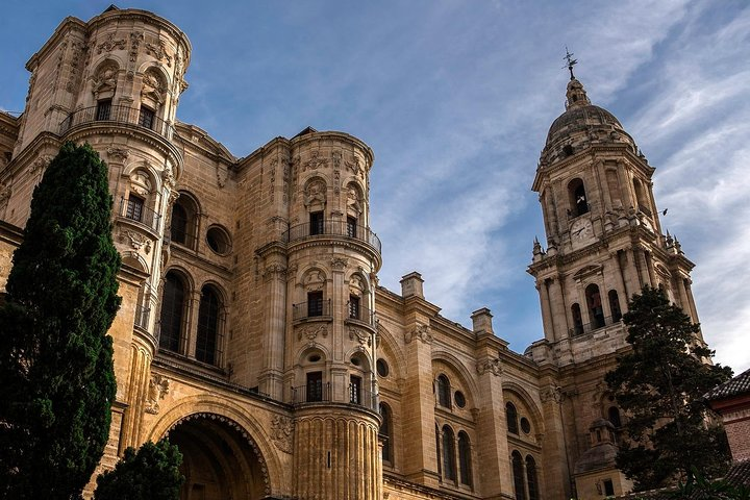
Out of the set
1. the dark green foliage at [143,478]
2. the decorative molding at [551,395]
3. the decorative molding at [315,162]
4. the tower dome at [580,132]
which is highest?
the tower dome at [580,132]

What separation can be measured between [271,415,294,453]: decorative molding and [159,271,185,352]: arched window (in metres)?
5.51

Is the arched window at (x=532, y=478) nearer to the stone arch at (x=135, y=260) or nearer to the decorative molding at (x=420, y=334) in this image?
the decorative molding at (x=420, y=334)

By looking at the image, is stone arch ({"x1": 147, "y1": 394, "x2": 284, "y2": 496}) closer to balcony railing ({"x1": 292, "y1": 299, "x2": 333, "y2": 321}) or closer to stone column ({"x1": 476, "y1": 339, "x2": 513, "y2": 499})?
balcony railing ({"x1": 292, "y1": 299, "x2": 333, "y2": 321})

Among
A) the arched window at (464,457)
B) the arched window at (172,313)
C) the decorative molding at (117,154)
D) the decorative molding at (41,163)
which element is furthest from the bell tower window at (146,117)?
the arched window at (464,457)

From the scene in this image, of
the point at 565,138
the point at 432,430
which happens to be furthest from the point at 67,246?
the point at 565,138

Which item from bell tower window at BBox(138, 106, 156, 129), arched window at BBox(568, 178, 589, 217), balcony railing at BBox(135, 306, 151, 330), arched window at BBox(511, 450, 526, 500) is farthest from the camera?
arched window at BBox(568, 178, 589, 217)

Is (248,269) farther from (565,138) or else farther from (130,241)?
(565,138)

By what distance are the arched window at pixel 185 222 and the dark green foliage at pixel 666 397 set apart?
19393 millimetres

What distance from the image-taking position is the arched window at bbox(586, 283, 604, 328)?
2104 inches

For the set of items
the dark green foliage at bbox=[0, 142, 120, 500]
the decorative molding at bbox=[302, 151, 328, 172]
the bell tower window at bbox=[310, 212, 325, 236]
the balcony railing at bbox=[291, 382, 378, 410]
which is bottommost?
the dark green foliage at bbox=[0, 142, 120, 500]

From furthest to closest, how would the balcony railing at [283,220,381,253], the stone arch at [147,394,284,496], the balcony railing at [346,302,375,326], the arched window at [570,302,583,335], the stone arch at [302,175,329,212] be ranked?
the arched window at [570,302,583,335] → the stone arch at [302,175,329,212] → the balcony railing at [283,220,381,253] → the balcony railing at [346,302,375,326] → the stone arch at [147,394,284,496]

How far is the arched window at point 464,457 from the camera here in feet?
137

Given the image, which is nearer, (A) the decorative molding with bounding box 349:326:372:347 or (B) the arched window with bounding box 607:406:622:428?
(A) the decorative molding with bounding box 349:326:372:347

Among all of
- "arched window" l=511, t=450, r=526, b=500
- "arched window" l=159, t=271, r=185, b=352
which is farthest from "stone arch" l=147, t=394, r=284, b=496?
"arched window" l=511, t=450, r=526, b=500
